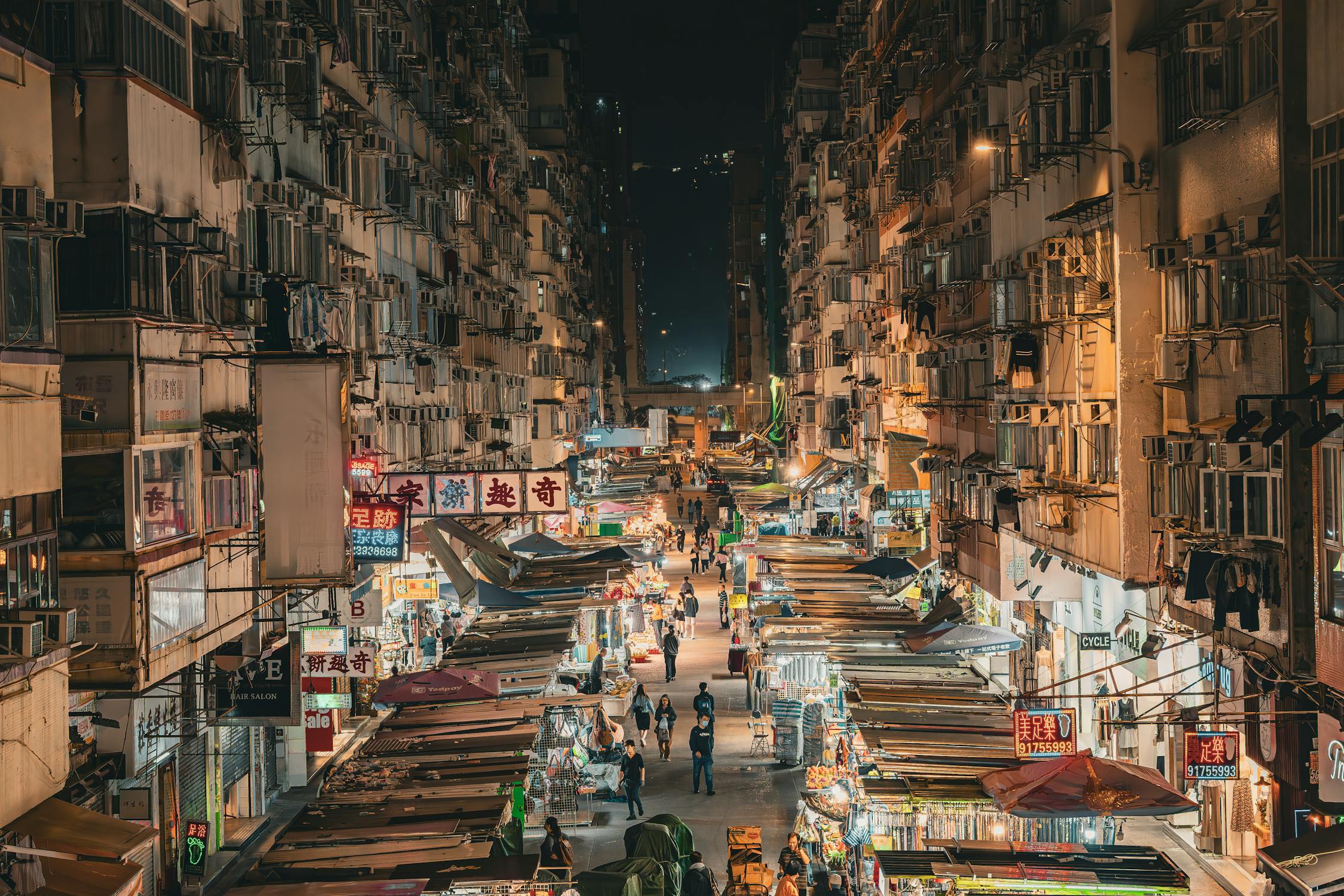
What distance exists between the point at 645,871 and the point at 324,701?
24.6 ft

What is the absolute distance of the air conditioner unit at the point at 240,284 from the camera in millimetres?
17062

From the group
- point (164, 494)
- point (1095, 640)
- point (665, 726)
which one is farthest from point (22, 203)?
point (665, 726)

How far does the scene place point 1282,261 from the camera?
14320 millimetres

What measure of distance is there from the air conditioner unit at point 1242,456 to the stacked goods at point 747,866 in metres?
7.44

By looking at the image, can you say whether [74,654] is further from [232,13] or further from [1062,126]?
[1062,126]

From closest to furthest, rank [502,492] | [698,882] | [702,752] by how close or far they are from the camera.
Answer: [698,882] < [502,492] < [702,752]

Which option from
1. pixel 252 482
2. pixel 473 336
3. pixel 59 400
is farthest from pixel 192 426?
pixel 473 336

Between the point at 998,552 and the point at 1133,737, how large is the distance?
15.0 ft

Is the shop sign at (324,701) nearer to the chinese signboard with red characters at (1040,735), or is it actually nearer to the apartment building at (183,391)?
the apartment building at (183,391)

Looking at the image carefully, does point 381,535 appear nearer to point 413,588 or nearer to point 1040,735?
point 413,588

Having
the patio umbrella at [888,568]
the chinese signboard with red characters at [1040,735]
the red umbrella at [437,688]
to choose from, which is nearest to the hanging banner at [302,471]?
the red umbrella at [437,688]

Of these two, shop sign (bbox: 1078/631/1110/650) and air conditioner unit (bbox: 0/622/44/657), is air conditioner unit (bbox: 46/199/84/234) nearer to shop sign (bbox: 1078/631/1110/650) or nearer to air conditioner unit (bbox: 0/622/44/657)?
air conditioner unit (bbox: 0/622/44/657)

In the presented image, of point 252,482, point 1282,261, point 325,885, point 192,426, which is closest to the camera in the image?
point 325,885

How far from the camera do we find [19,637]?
11.6m
